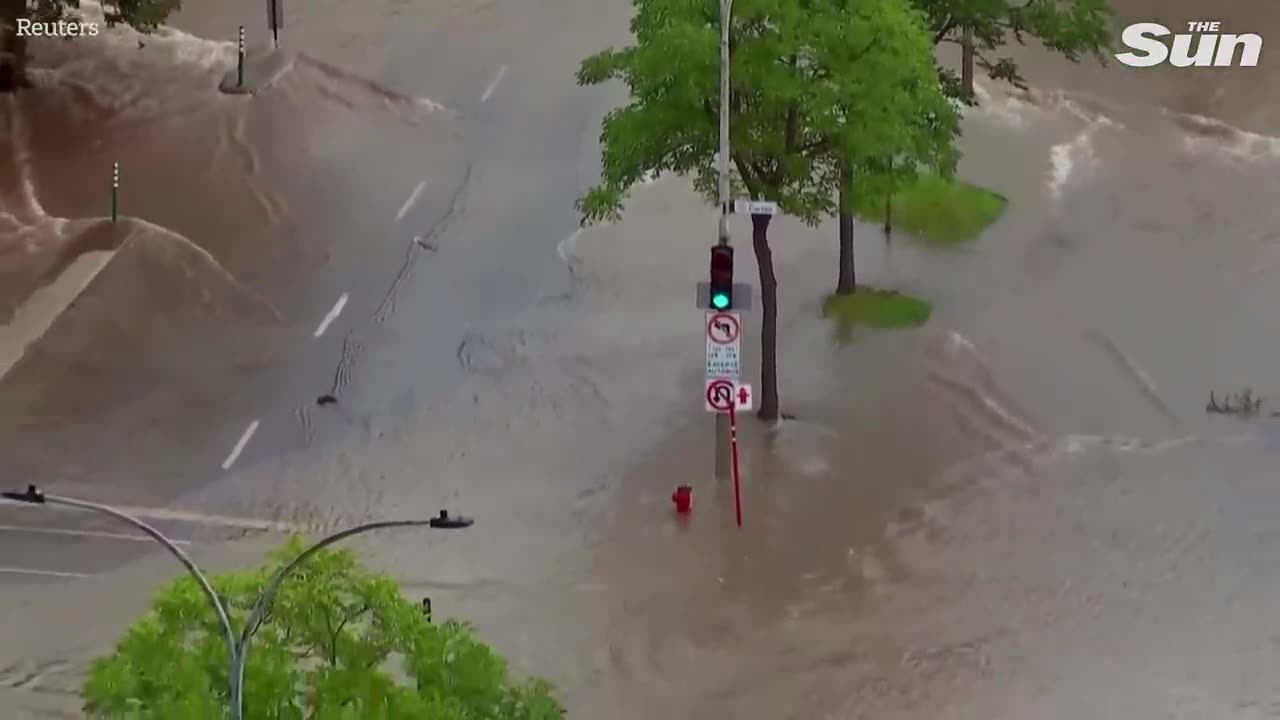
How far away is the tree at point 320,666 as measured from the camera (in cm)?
1075

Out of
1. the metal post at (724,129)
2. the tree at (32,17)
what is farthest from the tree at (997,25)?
the tree at (32,17)

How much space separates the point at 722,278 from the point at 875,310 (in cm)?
803

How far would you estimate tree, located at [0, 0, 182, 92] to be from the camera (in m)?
32.2

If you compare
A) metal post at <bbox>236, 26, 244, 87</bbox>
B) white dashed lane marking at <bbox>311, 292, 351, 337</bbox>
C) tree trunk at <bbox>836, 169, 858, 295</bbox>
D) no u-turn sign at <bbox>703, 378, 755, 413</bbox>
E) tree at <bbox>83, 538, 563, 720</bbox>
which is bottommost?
tree at <bbox>83, 538, 563, 720</bbox>

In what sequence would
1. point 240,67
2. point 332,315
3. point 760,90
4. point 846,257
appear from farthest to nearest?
1. point 240,67
2. point 846,257
3. point 332,315
4. point 760,90

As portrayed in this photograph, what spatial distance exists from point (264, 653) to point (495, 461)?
1083cm

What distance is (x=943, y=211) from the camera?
30797mm

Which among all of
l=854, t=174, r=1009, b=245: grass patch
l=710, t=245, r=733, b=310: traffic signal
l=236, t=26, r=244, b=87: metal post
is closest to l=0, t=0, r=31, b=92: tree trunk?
l=236, t=26, r=244, b=87: metal post

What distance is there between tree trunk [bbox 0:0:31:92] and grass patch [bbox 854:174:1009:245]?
58.6ft

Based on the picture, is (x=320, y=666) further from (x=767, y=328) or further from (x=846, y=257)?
(x=846, y=257)

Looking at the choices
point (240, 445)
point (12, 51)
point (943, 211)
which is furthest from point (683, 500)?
point (12, 51)

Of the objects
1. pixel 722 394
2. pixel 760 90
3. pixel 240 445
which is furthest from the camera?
pixel 240 445

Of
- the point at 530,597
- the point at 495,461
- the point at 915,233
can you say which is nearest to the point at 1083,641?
the point at 530,597

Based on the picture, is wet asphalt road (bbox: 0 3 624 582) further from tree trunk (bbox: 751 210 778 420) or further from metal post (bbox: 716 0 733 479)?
metal post (bbox: 716 0 733 479)
